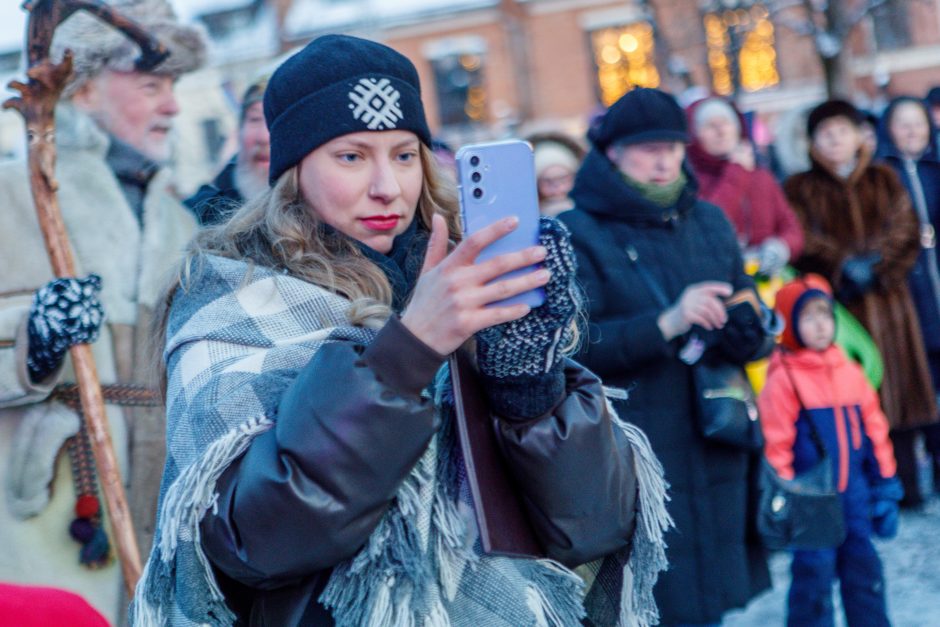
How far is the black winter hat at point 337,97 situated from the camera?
5.89 ft

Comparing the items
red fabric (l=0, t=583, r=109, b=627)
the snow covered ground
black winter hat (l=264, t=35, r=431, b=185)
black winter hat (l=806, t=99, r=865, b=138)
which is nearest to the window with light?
black winter hat (l=806, t=99, r=865, b=138)

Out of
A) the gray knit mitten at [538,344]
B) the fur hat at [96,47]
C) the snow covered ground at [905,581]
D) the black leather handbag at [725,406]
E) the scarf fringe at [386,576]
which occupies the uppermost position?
the fur hat at [96,47]

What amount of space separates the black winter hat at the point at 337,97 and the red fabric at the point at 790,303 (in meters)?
2.69

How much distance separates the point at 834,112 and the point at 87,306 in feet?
13.3

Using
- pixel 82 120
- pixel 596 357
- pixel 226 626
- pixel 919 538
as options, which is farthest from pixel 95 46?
pixel 919 538

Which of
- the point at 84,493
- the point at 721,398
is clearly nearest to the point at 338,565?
the point at 84,493

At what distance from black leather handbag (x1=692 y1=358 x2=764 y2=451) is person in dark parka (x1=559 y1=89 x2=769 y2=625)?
0.04 metres

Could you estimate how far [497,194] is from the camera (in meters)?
1.50

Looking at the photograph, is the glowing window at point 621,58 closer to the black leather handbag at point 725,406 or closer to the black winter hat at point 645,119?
the black winter hat at point 645,119

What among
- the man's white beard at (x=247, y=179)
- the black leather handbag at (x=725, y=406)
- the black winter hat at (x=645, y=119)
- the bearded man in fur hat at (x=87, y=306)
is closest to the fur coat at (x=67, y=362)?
the bearded man in fur hat at (x=87, y=306)

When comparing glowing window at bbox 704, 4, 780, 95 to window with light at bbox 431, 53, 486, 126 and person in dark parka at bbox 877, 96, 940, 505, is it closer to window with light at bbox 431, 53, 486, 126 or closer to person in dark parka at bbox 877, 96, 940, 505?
window with light at bbox 431, 53, 486, 126

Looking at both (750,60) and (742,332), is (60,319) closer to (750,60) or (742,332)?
(742,332)

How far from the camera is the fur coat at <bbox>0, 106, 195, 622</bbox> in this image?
9.21 feet

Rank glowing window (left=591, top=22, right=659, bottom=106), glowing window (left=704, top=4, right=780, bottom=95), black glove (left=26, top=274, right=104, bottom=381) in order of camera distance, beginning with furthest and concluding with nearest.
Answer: glowing window (left=591, top=22, right=659, bottom=106) → glowing window (left=704, top=4, right=780, bottom=95) → black glove (left=26, top=274, right=104, bottom=381)
